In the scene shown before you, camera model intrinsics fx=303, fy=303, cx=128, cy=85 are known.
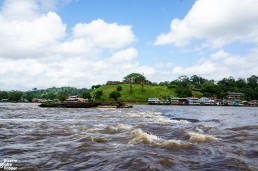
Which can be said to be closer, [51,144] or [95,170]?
[95,170]

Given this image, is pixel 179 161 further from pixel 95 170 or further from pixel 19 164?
pixel 19 164

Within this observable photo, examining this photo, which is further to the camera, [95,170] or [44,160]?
[44,160]

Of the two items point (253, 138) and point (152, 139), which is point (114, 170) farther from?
point (253, 138)

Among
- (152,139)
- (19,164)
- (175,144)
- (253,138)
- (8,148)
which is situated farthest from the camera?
(253,138)

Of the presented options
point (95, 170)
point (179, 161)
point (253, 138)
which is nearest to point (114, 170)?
point (95, 170)

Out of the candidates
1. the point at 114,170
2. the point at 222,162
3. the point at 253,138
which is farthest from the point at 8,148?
the point at 253,138

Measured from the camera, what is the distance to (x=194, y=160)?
547 inches

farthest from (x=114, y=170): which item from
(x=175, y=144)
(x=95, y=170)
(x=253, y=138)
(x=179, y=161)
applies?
(x=253, y=138)

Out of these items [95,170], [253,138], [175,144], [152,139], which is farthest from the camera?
[253,138]

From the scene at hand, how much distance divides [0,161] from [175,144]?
32.2ft

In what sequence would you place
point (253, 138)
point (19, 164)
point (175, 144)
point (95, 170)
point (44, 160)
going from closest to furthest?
1. point (95, 170)
2. point (19, 164)
3. point (44, 160)
4. point (175, 144)
5. point (253, 138)

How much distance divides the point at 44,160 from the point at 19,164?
1225 mm

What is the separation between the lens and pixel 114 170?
39.0 feet

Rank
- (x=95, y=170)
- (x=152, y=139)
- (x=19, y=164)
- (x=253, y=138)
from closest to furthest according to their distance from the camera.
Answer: (x=95, y=170)
(x=19, y=164)
(x=152, y=139)
(x=253, y=138)
